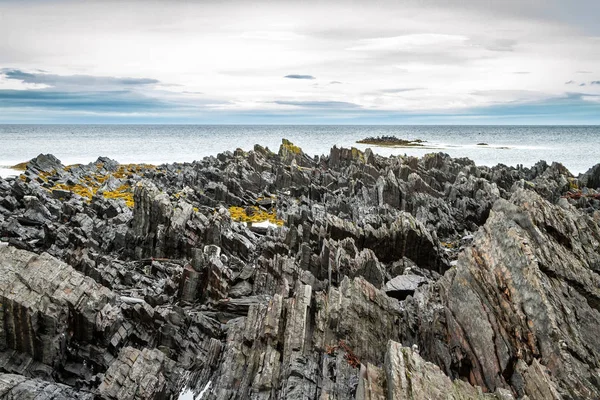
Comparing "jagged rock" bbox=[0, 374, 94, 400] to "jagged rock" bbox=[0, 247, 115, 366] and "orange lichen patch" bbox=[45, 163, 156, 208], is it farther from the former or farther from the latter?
"orange lichen patch" bbox=[45, 163, 156, 208]

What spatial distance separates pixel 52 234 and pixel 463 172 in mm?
45691

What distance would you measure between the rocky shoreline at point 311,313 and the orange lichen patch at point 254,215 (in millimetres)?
12584

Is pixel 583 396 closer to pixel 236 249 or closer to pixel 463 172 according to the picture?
pixel 236 249

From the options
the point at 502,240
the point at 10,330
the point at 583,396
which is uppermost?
the point at 502,240

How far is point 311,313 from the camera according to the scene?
17719 millimetres

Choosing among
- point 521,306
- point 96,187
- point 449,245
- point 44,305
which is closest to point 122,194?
point 96,187

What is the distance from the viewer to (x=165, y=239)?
3152cm

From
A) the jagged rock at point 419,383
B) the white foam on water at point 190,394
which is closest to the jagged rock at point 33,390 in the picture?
the white foam on water at point 190,394

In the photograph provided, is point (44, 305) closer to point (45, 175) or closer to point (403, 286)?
point (403, 286)

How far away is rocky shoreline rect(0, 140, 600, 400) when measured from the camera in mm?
13570

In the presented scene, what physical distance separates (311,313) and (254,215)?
29.6 m

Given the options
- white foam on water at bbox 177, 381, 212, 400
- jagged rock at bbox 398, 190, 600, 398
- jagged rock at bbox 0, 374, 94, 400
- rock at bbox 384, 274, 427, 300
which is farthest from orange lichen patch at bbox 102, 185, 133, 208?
jagged rock at bbox 398, 190, 600, 398

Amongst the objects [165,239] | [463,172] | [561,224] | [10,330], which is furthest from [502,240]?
[463,172]

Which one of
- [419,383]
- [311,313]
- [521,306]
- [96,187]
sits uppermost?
[521,306]
